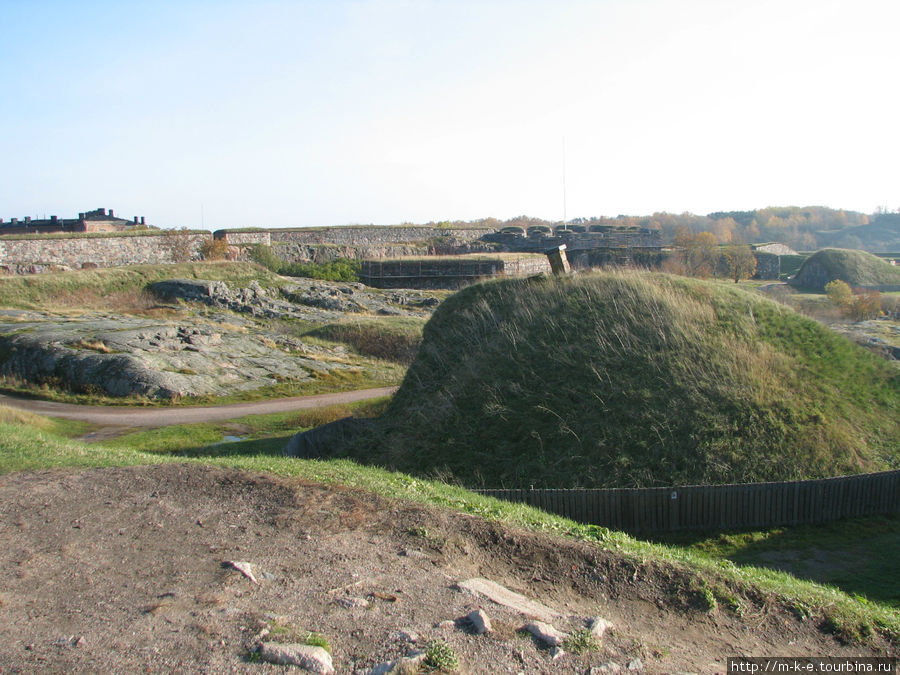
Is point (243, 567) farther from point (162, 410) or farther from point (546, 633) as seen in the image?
point (162, 410)

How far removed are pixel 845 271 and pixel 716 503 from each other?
132 feet

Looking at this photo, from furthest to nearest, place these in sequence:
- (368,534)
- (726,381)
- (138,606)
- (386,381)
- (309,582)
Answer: (386,381) → (726,381) → (368,534) → (309,582) → (138,606)

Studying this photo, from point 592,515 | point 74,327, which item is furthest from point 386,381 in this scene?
point 592,515

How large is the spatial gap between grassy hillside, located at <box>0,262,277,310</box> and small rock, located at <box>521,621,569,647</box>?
108 feet

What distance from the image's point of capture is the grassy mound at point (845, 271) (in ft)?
139

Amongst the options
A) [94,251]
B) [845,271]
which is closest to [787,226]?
[845,271]

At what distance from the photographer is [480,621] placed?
178 inches

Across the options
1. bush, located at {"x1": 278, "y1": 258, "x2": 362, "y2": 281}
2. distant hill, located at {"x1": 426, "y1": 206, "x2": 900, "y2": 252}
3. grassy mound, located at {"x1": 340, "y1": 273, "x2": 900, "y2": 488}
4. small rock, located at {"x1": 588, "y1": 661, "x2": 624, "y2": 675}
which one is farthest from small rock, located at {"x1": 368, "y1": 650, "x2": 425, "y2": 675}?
distant hill, located at {"x1": 426, "y1": 206, "x2": 900, "y2": 252}

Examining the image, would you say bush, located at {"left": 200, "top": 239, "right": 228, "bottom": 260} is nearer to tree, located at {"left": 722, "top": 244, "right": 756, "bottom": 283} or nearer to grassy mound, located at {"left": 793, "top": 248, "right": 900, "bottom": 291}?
tree, located at {"left": 722, "top": 244, "right": 756, "bottom": 283}

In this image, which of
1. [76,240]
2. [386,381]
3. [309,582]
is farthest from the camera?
[76,240]

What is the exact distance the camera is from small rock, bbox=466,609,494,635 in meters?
4.45

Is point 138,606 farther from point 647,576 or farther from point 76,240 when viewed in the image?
point 76,240

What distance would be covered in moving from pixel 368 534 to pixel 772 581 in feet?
12.2

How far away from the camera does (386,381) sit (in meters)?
26.3
